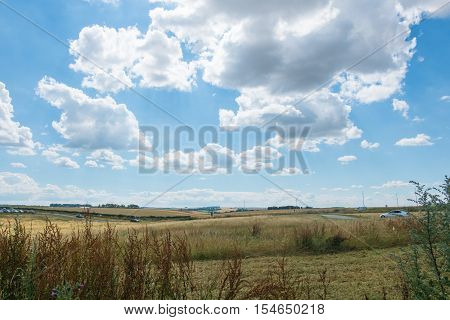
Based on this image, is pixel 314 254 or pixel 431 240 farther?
pixel 314 254

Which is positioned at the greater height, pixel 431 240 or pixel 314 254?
pixel 431 240

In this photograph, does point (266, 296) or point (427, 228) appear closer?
point (266, 296)

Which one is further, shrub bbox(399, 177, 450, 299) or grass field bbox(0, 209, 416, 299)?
grass field bbox(0, 209, 416, 299)

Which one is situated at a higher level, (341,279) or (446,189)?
(446,189)

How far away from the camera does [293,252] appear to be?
16031mm

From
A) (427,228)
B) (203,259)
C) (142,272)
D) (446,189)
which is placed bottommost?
(203,259)

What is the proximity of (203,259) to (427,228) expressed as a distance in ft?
36.2

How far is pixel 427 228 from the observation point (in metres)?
5.11

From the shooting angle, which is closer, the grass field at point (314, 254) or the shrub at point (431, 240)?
the shrub at point (431, 240)

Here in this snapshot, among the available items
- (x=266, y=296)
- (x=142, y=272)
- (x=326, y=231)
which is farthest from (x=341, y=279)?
(x=326, y=231)

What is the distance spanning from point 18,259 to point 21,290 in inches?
23.2
